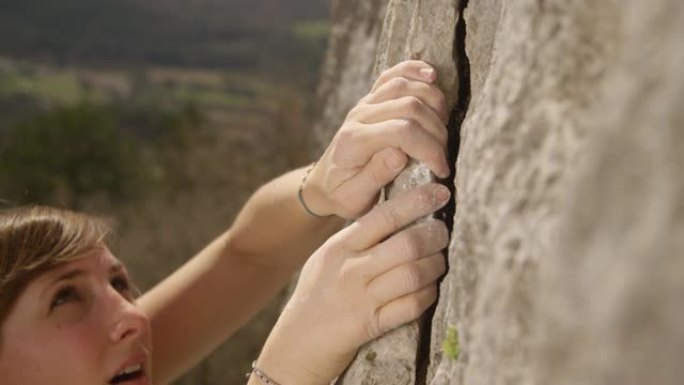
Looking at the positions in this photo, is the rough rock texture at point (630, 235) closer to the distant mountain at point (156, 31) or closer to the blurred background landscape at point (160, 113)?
the blurred background landscape at point (160, 113)

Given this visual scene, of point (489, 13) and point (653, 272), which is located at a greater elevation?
point (489, 13)

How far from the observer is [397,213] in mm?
1779

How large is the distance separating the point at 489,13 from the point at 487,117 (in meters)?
0.39

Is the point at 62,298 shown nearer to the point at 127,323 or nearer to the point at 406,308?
the point at 127,323

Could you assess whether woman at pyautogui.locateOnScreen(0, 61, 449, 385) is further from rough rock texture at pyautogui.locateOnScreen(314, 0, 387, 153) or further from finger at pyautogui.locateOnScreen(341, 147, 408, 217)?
rough rock texture at pyautogui.locateOnScreen(314, 0, 387, 153)

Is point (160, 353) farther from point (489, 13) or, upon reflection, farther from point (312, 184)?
point (489, 13)

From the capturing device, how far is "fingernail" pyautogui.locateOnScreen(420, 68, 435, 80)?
186 cm

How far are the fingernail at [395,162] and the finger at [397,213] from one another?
62 millimetres

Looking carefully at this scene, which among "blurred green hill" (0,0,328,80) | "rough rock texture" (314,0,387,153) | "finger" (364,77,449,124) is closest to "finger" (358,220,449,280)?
"finger" (364,77,449,124)

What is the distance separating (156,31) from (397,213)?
154 feet

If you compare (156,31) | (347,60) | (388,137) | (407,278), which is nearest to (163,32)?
(156,31)

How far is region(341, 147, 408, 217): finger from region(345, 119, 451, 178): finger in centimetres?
3

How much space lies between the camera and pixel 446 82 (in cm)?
189

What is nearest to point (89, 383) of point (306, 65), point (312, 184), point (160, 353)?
point (160, 353)
